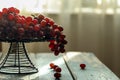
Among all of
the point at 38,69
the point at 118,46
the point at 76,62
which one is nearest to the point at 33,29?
the point at 38,69

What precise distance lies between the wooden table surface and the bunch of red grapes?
14 centimetres

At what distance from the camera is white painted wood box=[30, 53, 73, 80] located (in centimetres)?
146

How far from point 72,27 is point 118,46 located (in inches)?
18.6

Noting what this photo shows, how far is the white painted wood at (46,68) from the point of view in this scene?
1.46 meters

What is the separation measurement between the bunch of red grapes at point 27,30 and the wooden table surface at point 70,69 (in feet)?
0.46

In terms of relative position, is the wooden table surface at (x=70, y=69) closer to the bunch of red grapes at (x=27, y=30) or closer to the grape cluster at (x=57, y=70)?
the grape cluster at (x=57, y=70)

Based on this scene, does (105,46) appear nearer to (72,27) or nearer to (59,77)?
(72,27)

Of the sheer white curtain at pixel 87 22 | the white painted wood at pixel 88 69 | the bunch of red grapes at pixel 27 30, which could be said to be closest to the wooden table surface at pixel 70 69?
the white painted wood at pixel 88 69

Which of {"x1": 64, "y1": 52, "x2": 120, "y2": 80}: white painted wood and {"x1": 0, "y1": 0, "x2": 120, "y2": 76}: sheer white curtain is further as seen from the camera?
{"x1": 0, "y1": 0, "x2": 120, "y2": 76}: sheer white curtain

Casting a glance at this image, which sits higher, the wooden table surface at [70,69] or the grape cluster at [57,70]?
the grape cluster at [57,70]

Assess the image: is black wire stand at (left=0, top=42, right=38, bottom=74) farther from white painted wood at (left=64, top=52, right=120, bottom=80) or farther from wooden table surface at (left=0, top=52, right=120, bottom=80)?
white painted wood at (left=64, top=52, right=120, bottom=80)

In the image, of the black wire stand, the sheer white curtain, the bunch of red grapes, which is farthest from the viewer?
the sheer white curtain

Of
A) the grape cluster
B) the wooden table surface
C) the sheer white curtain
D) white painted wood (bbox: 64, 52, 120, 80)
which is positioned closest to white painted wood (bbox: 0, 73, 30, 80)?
the wooden table surface

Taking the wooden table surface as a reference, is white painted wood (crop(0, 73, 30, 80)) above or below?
above
